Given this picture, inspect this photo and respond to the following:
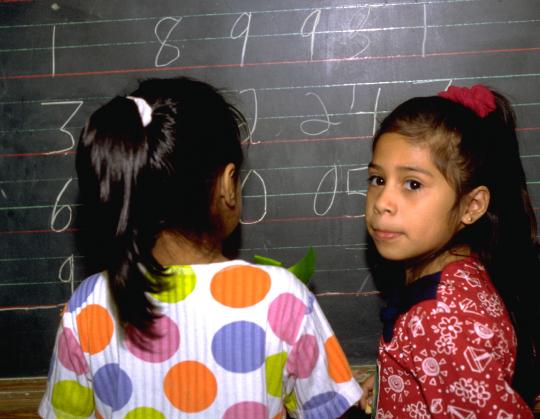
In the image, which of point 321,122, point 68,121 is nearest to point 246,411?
point 321,122

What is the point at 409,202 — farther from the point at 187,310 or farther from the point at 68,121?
the point at 68,121

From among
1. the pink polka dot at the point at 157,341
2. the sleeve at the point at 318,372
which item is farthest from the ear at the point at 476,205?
the pink polka dot at the point at 157,341

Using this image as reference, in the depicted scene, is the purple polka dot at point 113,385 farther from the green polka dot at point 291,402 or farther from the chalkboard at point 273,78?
the chalkboard at point 273,78

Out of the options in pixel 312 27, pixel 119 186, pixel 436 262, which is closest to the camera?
pixel 119 186

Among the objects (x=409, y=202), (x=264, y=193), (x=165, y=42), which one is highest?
(x=165, y=42)

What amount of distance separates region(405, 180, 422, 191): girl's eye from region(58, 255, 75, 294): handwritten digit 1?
85cm

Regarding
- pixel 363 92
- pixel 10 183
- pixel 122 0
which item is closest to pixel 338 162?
pixel 363 92

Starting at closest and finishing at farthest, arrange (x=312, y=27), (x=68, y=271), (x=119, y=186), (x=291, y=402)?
1. (x=119, y=186)
2. (x=291, y=402)
3. (x=312, y=27)
4. (x=68, y=271)

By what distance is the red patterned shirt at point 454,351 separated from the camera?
2.83 feet

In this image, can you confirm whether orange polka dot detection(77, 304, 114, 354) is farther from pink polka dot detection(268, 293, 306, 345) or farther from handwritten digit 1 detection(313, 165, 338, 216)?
handwritten digit 1 detection(313, 165, 338, 216)

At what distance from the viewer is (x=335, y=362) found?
88cm

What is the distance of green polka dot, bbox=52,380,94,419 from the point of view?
0.88 m

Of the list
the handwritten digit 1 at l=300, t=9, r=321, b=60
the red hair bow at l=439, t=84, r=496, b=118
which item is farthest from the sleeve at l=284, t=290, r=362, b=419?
the handwritten digit 1 at l=300, t=9, r=321, b=60

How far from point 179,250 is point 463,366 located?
1.54 feet
